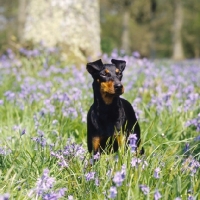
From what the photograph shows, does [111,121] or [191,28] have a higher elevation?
[191,28]

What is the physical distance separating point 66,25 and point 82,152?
649 centimetres

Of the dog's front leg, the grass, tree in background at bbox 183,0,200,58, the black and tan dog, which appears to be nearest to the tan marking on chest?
the black and tan dog

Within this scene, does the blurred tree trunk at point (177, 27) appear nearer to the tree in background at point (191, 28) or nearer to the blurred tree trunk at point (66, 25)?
the tree in background at point (191, 28)

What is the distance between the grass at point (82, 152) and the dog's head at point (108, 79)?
41 centimetres

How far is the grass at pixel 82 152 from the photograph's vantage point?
2.41 meters

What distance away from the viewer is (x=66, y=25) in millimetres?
9195

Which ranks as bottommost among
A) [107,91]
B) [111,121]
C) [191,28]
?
[111,121]

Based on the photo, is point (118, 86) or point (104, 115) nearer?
point (118, 86)

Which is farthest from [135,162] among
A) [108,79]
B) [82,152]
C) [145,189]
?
[108,79]

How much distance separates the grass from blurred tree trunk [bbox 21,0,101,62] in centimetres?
211

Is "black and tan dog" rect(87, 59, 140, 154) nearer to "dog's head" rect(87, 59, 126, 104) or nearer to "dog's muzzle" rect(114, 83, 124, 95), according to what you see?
"dog's head" rect(87, 59, 126, 104)

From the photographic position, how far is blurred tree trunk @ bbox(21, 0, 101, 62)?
9164 millimetres

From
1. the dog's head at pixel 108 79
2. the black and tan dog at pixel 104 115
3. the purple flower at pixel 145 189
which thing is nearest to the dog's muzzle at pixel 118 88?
the dog's head at pixel 108 79

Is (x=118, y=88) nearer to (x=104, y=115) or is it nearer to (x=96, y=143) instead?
(x=104, y=115)
